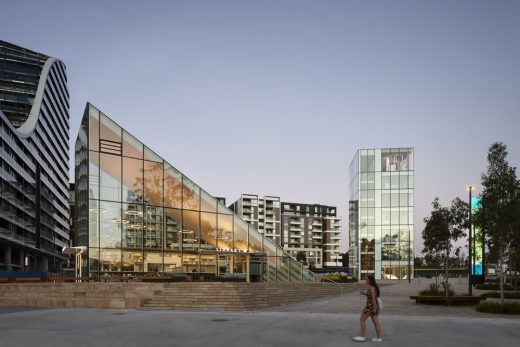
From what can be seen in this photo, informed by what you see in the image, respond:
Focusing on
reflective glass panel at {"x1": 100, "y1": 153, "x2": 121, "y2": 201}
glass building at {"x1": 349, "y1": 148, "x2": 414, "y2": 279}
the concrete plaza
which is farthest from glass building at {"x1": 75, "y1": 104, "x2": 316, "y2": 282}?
glass building at {"x1": 349, "y1": 148, "x2": 414, "y2": 279}

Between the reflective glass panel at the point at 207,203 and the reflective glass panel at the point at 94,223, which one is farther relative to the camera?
the reflective glass panel at the point at 207,203

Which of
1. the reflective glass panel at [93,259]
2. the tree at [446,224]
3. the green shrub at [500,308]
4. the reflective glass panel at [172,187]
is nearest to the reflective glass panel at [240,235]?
the reflective glass panel at [172,187]

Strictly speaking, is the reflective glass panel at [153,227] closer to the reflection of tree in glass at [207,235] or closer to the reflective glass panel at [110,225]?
the reflective glass panel at [110,225]

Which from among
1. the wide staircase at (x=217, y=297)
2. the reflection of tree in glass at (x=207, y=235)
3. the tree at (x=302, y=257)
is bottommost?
the tree at (x=302, y=257)

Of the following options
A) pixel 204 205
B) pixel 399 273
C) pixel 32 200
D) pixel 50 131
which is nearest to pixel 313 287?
pixel 204 205

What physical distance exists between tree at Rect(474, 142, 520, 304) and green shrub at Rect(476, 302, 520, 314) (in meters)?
0.75

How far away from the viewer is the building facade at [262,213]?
18825 centimetres

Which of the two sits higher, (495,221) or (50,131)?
(50,131)

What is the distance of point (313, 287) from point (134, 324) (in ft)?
55.4

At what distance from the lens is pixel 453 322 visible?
1680 centimetres

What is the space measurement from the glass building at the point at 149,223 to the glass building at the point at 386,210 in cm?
3759

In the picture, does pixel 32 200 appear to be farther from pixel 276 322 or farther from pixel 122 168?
pixel 276 322

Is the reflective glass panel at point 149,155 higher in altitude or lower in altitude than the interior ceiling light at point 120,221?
higher

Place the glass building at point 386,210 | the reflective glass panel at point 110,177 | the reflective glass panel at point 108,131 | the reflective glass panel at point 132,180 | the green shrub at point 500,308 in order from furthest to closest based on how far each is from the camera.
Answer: the glass building at point 386,210, the reflective glass panel at point 132,180, the reflective glass panel at point 108,131, the reflective glass panel at point 110,177, the green shrub at point 500,308
